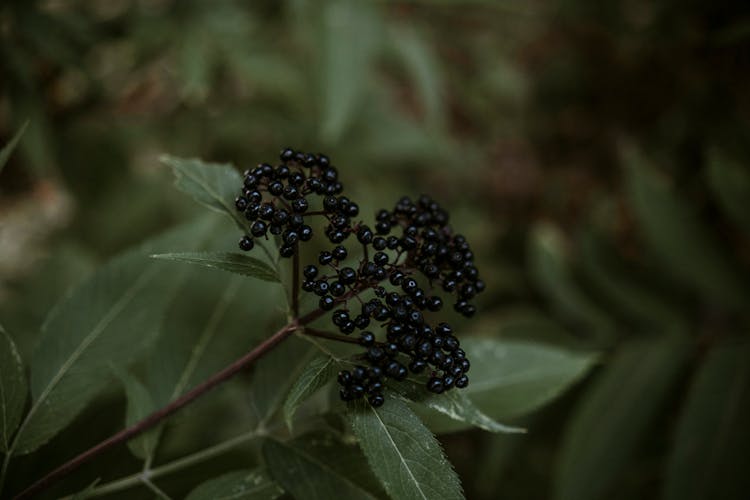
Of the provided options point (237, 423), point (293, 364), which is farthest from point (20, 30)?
point (237, 423)

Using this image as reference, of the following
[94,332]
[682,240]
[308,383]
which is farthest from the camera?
[682,240]

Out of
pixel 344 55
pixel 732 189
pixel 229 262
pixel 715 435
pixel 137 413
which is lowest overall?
pixel 137 413

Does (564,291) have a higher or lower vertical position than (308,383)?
higher

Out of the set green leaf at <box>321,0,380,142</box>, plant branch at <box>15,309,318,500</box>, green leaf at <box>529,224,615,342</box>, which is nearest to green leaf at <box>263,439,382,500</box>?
plant branch at <box>15,309,318,500</box>

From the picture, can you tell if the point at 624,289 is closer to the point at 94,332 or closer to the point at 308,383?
the point at 308,383

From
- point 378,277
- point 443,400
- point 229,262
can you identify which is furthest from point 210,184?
point 443,400

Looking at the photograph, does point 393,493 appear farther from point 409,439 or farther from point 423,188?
point 423,188

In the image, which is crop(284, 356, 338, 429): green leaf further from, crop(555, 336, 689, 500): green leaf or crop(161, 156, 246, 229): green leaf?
crop(555, 336, 689, 500): green leaf
